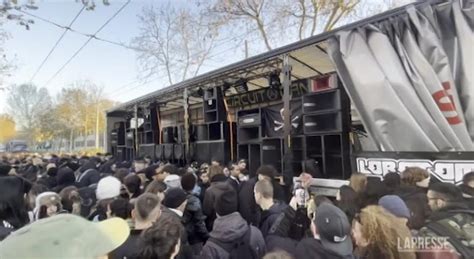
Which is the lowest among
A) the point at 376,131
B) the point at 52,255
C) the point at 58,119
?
the point at 52,255

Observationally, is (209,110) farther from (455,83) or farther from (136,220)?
(136,220)

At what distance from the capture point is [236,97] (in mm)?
10711

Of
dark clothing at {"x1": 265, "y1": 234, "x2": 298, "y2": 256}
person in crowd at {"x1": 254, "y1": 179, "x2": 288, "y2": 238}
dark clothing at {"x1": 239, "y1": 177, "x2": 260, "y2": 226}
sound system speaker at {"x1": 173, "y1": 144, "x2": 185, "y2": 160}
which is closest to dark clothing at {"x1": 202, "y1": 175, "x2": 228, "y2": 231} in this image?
dark clothing at {"x1": 239, "y1": 177, "x2": 260, "y2": 226}

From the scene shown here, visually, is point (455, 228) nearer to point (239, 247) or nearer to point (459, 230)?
point (459, 230)

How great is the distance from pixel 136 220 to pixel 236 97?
8.11 m

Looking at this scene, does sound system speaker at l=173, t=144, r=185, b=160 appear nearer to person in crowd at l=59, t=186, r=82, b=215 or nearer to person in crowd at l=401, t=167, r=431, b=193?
person in crowd at l=59, t=186, r=82, b=215

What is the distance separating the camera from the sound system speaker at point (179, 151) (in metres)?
11.5

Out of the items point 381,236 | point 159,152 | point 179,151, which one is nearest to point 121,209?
point 381,236

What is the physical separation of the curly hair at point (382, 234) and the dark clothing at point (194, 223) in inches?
74.4

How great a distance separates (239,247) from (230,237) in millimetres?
120

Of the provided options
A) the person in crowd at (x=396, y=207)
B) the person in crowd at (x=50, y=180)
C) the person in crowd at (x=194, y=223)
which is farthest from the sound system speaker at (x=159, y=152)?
the person in crowd at (x=396, y=207)

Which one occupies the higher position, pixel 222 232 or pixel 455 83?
pixel 455 83

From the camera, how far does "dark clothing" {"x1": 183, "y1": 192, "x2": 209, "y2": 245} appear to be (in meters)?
3.62

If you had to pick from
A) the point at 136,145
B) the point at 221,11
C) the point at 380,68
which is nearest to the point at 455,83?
the point at 380,68
